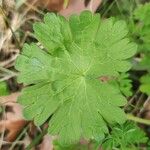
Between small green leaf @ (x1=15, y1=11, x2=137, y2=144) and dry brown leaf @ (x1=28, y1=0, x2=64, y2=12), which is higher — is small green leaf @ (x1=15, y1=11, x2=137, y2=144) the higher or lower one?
the lower one

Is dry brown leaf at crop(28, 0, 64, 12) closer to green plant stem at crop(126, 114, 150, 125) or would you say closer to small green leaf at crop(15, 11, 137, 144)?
small green leaf at crop(15, 11, 137, 144)

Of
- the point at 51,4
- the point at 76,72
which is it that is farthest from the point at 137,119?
the point at 51,4

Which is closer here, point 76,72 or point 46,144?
point 76,72

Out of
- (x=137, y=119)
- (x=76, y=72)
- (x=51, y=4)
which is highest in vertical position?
(x=51, y=4)

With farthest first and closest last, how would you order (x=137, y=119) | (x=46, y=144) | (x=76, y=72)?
(x=46, y=144), (x=137, y=119), (x=76, y=72)

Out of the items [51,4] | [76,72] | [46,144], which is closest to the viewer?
[76,72]

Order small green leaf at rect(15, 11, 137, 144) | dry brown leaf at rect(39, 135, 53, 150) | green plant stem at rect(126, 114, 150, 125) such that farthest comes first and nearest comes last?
dry brown leaf at rect(39, 135, 53, 150) → green plant stem at rect(126, 114, 150, 125) → small green leaf at rect(15, 11, 137, 144)

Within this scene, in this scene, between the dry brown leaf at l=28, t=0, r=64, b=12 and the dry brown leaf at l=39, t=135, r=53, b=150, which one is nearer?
the dry brown leaf at l=39, t=135, r=53, b=150

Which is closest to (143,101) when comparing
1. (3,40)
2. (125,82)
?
(125,82)

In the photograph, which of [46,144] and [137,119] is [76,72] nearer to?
[137,119]

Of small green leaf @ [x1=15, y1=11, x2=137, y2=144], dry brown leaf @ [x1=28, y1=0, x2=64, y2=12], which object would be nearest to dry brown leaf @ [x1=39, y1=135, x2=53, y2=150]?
small green leaf @ [x1=15, y1=11, x2=137, y2=144]

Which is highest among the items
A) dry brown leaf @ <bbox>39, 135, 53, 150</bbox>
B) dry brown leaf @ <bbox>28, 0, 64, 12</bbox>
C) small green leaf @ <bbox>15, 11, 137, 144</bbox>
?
dry brown leaf @ <bbox>28, 0, 64, 12</bbox>
